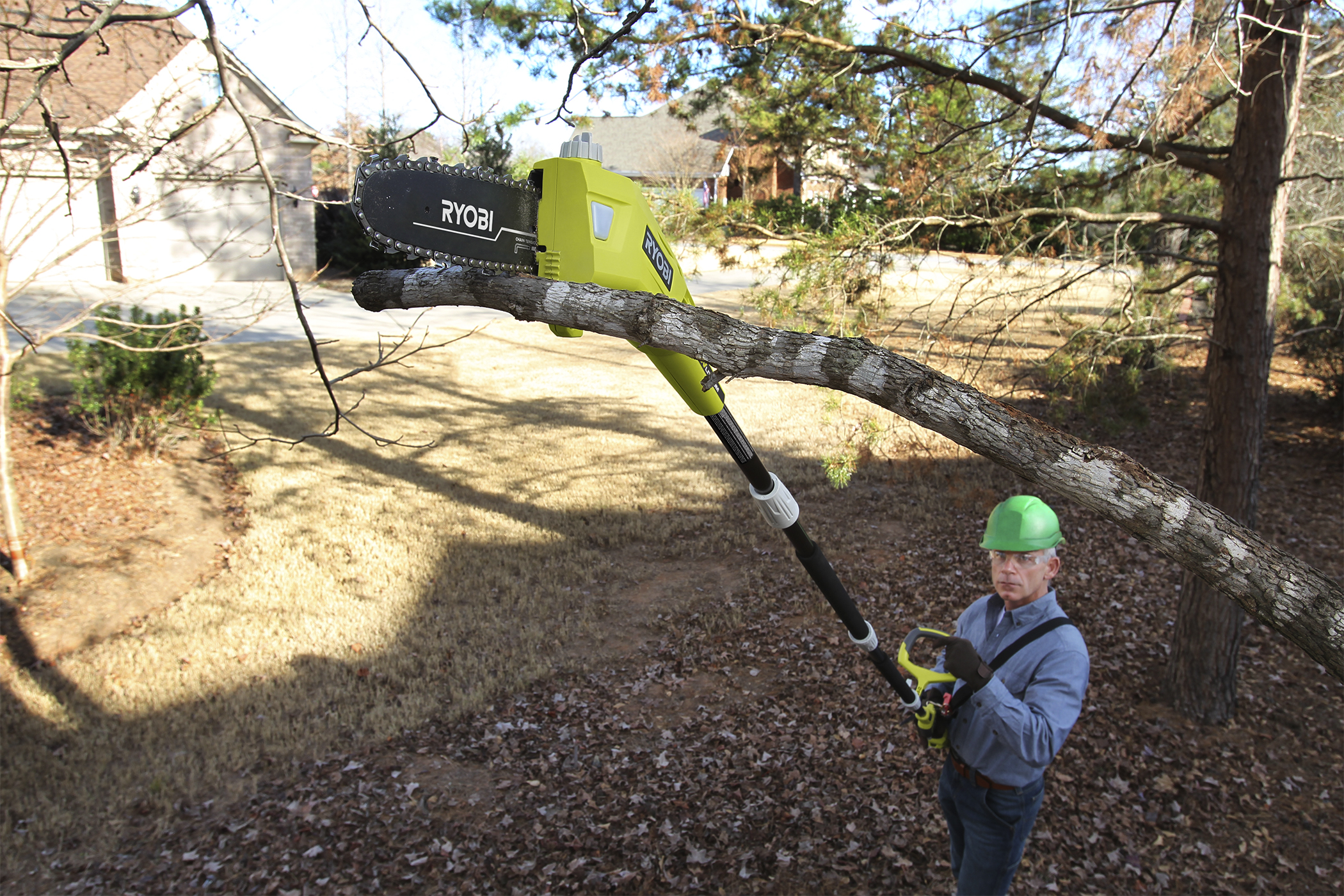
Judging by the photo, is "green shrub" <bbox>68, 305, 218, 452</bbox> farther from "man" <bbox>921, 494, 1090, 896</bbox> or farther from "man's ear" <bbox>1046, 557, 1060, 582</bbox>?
"man's ear" <bbox>1046, 557, 1060, 582</bbox>

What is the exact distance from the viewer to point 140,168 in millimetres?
3729

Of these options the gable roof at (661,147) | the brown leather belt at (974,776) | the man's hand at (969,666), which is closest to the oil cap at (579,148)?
the man's hand at (969,666)

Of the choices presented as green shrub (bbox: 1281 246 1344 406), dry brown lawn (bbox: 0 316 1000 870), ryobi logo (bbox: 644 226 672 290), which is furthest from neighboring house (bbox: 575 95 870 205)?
green shrub (bbox: 1281 246 1344 406)

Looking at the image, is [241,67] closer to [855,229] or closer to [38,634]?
[855,229]

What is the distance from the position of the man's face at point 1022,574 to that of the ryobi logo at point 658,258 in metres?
1.50

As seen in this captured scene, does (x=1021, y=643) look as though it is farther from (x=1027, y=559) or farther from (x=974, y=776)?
(x=974, y=776)

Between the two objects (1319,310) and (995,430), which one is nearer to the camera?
(995,430)

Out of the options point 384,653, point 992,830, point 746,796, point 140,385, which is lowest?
point 384,653

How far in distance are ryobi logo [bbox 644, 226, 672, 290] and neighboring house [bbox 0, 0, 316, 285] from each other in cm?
228

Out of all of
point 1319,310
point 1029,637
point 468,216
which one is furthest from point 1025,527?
point 1319,310

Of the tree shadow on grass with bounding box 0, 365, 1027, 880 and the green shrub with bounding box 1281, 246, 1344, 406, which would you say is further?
the green shrub with bounding box 1281, 246, 1344, 406

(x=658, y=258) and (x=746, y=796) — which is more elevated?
(x=658, y=258)

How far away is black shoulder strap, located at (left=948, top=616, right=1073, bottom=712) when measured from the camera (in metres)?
2.80

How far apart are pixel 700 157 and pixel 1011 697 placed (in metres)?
29.8
